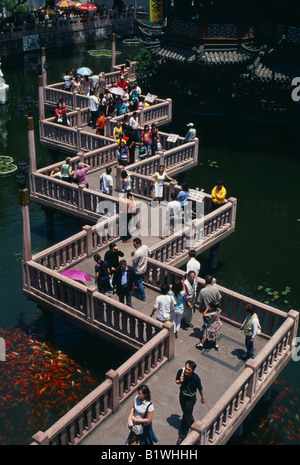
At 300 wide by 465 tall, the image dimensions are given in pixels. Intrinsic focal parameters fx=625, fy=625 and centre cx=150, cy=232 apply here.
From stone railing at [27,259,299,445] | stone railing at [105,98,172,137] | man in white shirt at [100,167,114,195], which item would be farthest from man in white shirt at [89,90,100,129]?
stone railing at [27,259,299,445]

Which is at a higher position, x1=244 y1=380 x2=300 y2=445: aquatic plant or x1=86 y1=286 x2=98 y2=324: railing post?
x1=86 y1=286 x2=98 y2=324: railing post

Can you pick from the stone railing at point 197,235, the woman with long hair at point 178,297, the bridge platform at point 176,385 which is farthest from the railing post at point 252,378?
the stone railing at point 197,235

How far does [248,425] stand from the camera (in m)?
16.8

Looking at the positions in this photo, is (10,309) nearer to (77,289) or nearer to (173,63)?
(77,289)

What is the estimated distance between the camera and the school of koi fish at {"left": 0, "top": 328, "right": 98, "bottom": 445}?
1659 cm

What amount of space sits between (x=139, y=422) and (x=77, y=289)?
5.59 m

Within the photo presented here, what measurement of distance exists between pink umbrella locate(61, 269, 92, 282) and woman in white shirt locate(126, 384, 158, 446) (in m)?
6.17

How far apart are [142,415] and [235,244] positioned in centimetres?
1462

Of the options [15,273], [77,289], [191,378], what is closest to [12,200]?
[15,273]

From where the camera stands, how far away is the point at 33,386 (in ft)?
58.5

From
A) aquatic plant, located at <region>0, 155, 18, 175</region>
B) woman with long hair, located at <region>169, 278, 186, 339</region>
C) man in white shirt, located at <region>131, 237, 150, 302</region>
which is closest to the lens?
woman with long hair, located at <region>169, 278, 186, 339</region>

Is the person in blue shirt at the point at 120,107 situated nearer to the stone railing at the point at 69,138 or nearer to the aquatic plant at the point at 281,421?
the stone railing at the point at 69,138

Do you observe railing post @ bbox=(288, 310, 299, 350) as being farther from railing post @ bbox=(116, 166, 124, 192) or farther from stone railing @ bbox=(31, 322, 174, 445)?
railing post @ bbox=(116, 166, 124, 192)
